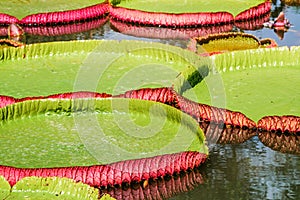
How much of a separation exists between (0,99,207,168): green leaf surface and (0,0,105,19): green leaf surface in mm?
3845

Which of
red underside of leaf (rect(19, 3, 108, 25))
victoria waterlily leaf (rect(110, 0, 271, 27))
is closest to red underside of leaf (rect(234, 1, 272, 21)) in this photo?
victoria waterlily leaf (rect(110, 0, 271, 27))

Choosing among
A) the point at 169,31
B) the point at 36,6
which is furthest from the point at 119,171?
the point at 36,6

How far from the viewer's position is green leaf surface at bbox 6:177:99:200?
430 centimetres

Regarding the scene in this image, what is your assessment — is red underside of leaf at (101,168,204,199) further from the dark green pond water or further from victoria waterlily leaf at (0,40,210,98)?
victoria waterlily leaf at (0,40,210,98)

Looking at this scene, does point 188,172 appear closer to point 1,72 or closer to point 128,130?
point 128,130

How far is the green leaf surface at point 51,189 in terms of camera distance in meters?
4.30

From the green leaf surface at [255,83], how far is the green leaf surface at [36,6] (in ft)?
11.2

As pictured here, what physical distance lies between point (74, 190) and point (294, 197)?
1.37 meters

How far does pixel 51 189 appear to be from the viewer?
4.36 m

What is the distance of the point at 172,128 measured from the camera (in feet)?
18.0

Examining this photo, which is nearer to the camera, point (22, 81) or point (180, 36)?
point (22, 81)

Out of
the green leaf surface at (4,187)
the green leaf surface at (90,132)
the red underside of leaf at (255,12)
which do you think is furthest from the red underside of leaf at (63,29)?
the green leaf surface at (4,187)

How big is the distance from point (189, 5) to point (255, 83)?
3.26 meters

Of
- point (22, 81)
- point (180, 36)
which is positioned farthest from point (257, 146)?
point (180, 36)
